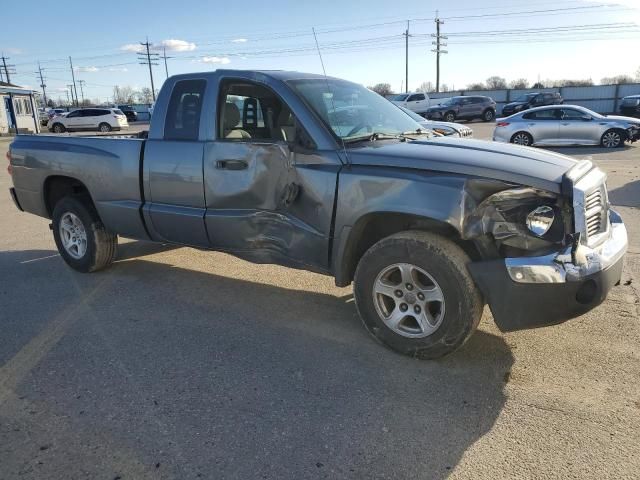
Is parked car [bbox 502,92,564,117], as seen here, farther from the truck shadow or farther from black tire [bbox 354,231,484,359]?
black tire [bbox 354,231,484,359]

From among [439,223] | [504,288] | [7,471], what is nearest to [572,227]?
[504,288]

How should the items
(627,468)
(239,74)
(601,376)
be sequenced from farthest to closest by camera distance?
(239,74)
(601,376)
(627,468)

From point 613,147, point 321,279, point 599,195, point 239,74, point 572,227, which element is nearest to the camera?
point 572,227

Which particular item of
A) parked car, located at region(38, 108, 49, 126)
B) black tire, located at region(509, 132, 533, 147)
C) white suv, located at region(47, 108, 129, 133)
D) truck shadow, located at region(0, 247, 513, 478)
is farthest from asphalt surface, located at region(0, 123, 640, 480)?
parked car, located at region(38, 108, 49, 126)

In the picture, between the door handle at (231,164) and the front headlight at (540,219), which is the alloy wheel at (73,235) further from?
the front headlight at (540,219)

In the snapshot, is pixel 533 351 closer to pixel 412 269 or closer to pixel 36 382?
pixel 412 269

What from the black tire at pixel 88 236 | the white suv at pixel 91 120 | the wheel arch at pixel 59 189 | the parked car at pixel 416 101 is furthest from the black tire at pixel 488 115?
the black tire at pixel 88 236

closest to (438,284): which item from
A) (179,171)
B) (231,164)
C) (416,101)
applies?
(231,164)

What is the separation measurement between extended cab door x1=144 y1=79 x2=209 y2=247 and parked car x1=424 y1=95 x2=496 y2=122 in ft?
104

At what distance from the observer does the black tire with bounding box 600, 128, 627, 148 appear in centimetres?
1725

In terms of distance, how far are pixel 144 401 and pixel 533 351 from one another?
2647 millimetres

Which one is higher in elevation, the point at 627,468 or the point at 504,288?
the point at 504,288

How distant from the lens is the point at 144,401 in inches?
125

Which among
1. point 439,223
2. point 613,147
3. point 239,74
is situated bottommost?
point 613,147
